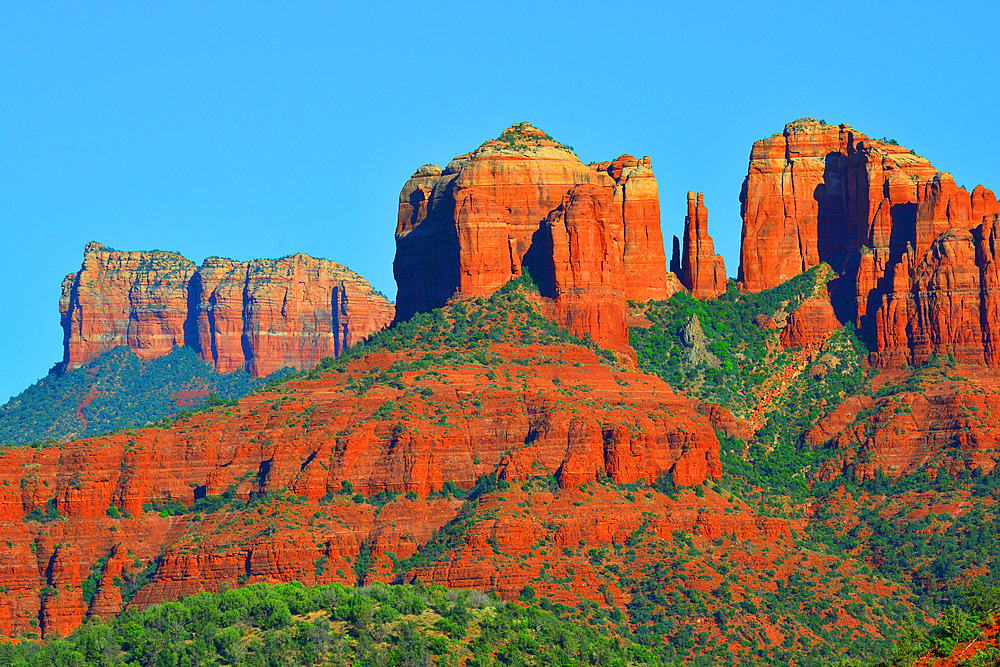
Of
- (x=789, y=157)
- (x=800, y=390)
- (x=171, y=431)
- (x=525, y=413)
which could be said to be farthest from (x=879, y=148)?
(x=171, y=431)

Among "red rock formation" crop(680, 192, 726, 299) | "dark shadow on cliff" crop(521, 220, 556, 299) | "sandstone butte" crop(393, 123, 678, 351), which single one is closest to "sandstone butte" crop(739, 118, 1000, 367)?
"red rock formation" crop(680, 192, 726, 299)

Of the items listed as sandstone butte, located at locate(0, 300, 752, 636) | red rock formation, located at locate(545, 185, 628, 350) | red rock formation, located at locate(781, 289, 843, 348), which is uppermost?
red rock formation, located at locate(545, 185, 628, 350)

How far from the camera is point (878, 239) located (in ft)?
618

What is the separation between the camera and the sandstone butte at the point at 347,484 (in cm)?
15225

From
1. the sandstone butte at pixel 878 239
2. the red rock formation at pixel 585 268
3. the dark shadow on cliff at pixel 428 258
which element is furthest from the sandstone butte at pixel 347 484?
the sandstone butte at pixel 878 239

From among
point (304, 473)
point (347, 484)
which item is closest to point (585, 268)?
point (347, 484)

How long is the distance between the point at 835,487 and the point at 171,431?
4941 centimetres

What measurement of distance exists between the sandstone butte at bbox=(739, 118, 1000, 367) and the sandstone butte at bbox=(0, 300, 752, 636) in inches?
889

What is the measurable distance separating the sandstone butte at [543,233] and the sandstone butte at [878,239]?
33.5 feet

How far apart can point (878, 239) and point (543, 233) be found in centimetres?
2752

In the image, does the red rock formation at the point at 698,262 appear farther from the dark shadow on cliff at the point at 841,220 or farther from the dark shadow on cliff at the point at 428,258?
the dark shadow on cliff at the point at 428,258

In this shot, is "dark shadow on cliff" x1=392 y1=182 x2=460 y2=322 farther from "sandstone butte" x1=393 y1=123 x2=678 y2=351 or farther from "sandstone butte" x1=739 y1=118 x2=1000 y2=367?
"sandstone butte" x1=739 y1=118 x2=1000 y2=367

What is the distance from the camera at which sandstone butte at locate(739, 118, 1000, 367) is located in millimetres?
180875

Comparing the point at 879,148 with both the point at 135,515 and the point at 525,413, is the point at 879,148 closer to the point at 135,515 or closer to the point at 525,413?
the point at 525,413
